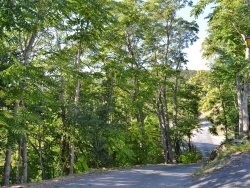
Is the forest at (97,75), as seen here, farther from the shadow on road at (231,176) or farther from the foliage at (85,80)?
the shadow on road at (231,176)

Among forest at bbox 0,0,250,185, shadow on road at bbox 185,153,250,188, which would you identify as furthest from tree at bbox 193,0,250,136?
shadow on road at bbox 185,153,250,188

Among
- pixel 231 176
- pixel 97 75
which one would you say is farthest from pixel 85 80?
pixel 231 176

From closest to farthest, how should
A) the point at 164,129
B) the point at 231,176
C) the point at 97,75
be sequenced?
the point at 231,176 → the point at 97,75 → the point at 164,129

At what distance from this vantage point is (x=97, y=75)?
16656 millimetres

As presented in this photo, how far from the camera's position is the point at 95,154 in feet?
56.1

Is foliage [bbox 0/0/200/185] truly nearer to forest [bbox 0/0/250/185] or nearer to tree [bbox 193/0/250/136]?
forest [bbox 0/0/250/185]

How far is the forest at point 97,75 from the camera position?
10828mm

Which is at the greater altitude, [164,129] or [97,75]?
[97,75]

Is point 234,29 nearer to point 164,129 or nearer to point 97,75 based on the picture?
point 97,75

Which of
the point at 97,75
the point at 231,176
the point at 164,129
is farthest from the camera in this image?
the point at 164,129

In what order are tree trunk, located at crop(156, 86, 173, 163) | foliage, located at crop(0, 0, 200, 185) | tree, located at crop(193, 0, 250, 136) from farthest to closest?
tree trunk, located at crop(156, 86, 173, 163) < tree, located at crop(193, 0, 250, 136) < foliage, located at crop(0, 0, 200, 185)

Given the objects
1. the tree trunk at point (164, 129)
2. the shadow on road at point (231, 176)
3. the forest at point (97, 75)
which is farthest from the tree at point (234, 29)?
the tree trunk at point (164, 129)

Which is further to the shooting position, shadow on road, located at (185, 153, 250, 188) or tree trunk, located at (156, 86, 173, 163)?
tree trunk, located at (156, 86, 173, 163)

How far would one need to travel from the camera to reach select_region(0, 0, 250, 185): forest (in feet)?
35.5
